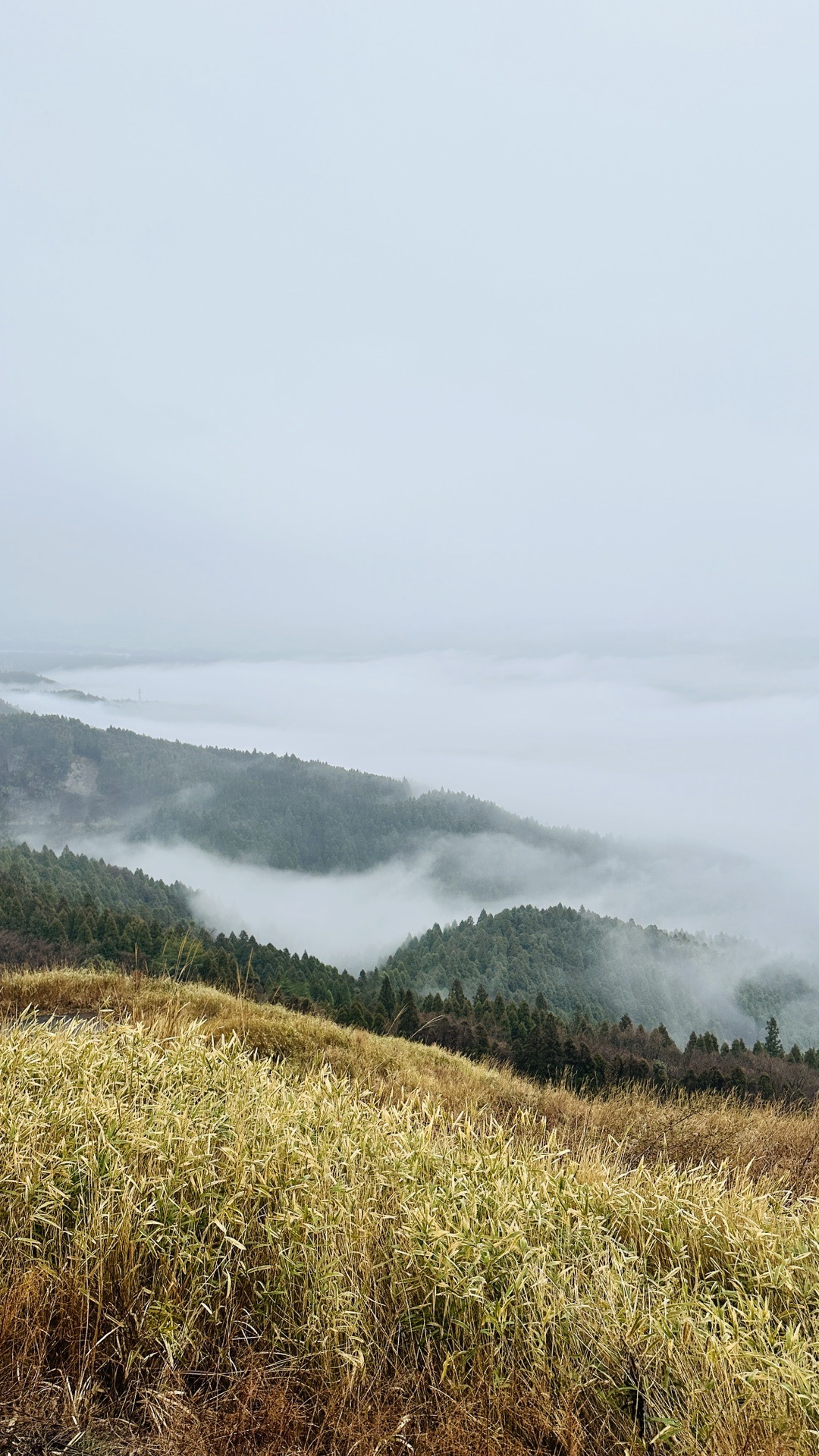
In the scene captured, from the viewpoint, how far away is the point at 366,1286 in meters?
3.30

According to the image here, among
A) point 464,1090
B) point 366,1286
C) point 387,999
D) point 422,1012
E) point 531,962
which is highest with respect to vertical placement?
point 366,1286

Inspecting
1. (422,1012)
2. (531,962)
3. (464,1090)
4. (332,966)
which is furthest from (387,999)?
(531,962)

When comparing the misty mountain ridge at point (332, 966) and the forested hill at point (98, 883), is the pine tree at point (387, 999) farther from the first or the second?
the forested hill at point (98, 883)

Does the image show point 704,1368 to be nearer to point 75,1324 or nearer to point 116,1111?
point 75,1324

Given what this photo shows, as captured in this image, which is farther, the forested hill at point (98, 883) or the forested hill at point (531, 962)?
the forested hill at point (531, 962)

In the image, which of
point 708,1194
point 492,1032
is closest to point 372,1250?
point 708,1194

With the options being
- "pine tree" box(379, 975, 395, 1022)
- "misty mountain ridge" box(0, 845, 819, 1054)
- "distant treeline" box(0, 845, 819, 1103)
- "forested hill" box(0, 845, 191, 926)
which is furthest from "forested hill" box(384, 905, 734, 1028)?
"pine tree" box(379, 975, 395, 1022)

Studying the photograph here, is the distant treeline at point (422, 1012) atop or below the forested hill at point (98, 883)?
atop

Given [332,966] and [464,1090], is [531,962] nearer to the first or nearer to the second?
[332,966]

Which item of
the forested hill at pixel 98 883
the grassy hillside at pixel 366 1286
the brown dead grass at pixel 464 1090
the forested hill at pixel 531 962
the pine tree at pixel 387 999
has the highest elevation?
the grassy hillside at pixel 366 1286

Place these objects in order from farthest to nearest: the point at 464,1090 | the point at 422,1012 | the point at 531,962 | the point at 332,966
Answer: the point at 531,962
the point at 332,966
the point at 422,1012
the point at 464,1090

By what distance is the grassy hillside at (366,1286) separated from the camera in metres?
2.66

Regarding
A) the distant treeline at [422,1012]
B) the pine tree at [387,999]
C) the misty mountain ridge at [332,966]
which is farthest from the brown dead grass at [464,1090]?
the pine tree at [387,999]

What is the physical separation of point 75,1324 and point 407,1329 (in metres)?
1.44
